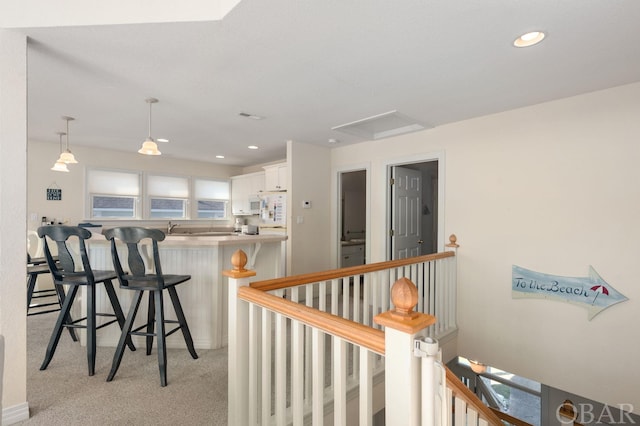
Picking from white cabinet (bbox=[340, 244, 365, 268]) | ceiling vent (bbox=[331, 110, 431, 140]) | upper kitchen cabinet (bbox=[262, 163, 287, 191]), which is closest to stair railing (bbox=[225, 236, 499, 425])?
ceiling vent (bbox=[331, 110, 431, 140])

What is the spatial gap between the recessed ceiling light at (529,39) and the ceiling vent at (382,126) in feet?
4.46

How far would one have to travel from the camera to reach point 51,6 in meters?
1.85

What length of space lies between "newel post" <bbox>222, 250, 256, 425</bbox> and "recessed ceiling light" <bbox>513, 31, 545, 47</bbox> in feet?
7.32

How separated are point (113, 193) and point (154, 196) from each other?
2.14ft

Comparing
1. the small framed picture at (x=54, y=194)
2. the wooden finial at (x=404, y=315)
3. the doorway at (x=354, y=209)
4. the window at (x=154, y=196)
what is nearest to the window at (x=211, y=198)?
the window at (x=154, y=196)

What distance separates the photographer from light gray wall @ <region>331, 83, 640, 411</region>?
2.59m

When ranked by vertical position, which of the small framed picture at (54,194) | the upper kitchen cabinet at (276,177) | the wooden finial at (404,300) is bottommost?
the wooden finial at (404,300)

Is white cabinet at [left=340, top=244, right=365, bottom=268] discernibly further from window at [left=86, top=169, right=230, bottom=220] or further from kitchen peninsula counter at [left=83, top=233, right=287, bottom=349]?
window at [left=86, top=169, right=230, bottom=220]

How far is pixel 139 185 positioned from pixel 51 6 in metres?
4.20

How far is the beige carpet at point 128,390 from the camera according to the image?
6.49 feet

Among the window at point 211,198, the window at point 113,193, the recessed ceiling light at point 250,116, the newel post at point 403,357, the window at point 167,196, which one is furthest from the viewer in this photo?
the window at point 211,198

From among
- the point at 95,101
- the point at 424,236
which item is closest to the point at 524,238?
the point at 424,236

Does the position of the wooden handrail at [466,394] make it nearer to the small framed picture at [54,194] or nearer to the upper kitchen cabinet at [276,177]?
the upper kitchen cabinet at [276,177]

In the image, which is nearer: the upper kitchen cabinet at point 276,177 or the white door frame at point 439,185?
the white door frame at point 439,185
